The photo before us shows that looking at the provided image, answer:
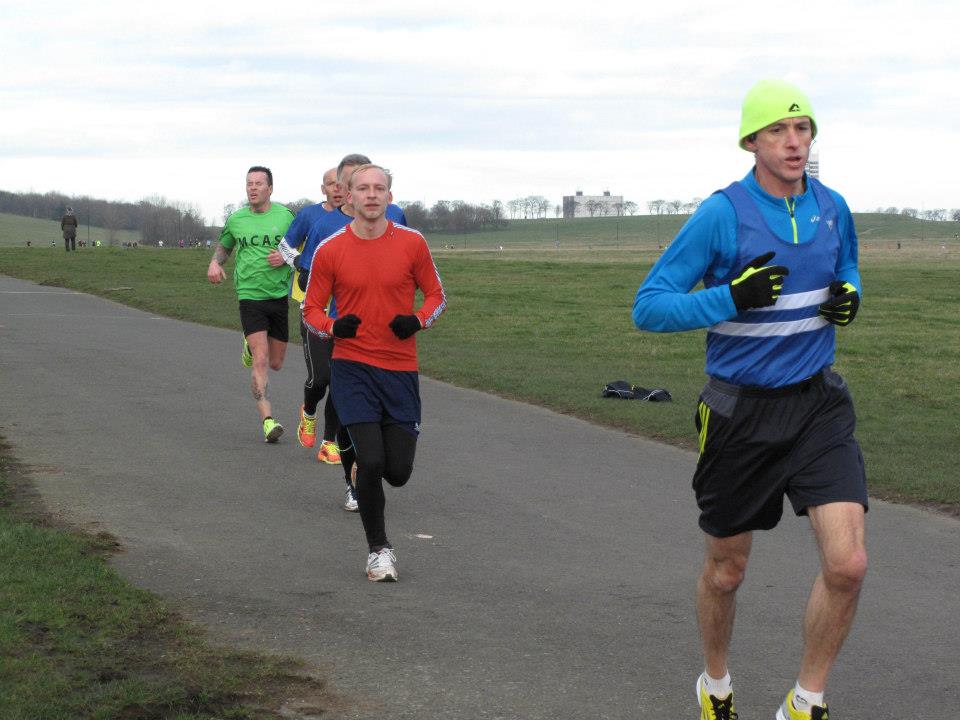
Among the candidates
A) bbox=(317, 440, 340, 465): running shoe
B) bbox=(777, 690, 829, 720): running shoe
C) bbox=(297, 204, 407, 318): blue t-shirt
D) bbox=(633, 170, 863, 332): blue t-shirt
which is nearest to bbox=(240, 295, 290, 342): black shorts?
bbox=(317, 440, 340, 465): running shoe

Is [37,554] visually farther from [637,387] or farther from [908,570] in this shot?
[637,387]

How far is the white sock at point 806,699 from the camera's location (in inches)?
173

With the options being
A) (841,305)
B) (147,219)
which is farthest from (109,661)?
(147,219)

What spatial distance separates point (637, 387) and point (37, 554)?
8289 millimetres

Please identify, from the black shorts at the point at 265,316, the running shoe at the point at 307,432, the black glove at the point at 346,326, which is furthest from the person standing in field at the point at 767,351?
the black shorts at the point at 265,316

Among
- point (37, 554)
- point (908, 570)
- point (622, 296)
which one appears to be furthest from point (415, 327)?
point (622, 296)

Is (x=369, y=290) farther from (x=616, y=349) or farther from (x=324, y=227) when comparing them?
(x=616, y=349)

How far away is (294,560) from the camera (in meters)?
7.16

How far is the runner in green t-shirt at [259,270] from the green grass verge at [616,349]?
124 inches

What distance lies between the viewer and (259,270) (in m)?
11.1

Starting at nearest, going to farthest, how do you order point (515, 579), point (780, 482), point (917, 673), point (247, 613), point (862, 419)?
point (780, 482) < point (917, 673) < point (247, 613) < point (515, 579) < point (862, 419)

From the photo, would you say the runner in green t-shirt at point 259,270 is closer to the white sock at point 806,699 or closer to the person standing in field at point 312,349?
the person standing in field at point 312,349

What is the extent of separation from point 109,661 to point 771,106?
10.1ft

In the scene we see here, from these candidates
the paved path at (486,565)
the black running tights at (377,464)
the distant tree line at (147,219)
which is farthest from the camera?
the distant tree line at (147,219)
